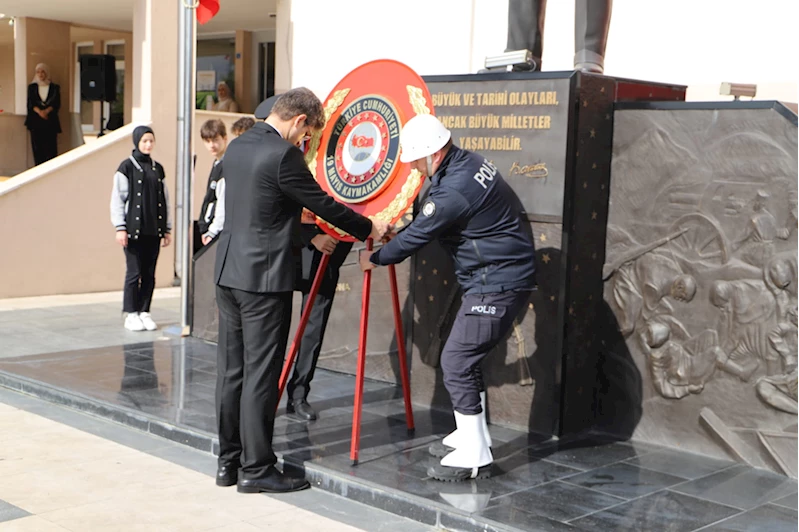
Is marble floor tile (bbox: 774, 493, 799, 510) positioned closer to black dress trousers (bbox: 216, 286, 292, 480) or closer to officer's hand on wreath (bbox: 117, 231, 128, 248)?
black dress trousers (bbox: 216, 286, 292, 480)

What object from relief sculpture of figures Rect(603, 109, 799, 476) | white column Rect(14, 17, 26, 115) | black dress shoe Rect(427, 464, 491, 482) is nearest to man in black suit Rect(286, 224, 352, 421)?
black dress shoe Rect(427, 464, 491, 482)

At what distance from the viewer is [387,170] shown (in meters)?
5.18

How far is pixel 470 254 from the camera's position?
4.93 metres

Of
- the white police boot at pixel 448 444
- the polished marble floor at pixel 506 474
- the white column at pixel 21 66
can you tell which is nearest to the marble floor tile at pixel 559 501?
the polished marble floor at pixel 506 474

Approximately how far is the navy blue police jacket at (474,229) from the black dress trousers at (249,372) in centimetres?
62

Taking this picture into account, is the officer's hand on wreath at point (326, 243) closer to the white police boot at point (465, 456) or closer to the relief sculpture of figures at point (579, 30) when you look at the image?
the white police boot at point (465, 456)

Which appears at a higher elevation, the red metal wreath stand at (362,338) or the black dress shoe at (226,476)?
the red metal wreath stand at (362,338)

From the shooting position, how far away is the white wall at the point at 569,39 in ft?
26.7

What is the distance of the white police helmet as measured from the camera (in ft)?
15.9

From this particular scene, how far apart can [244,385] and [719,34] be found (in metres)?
5.51

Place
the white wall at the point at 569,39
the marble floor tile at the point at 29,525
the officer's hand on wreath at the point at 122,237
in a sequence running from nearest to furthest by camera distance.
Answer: the marble floor tile at the point at 29,525 → the white wall at the point at 569,39 → the officer's hand on wreath at the point at 122,237

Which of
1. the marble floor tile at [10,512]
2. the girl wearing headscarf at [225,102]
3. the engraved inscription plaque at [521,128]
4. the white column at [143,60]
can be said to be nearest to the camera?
the marble floor tile at [10,512]

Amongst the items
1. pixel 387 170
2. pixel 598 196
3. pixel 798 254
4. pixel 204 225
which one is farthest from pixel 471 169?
pixel 204 225

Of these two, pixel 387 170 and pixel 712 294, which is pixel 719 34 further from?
pixel 387 170
